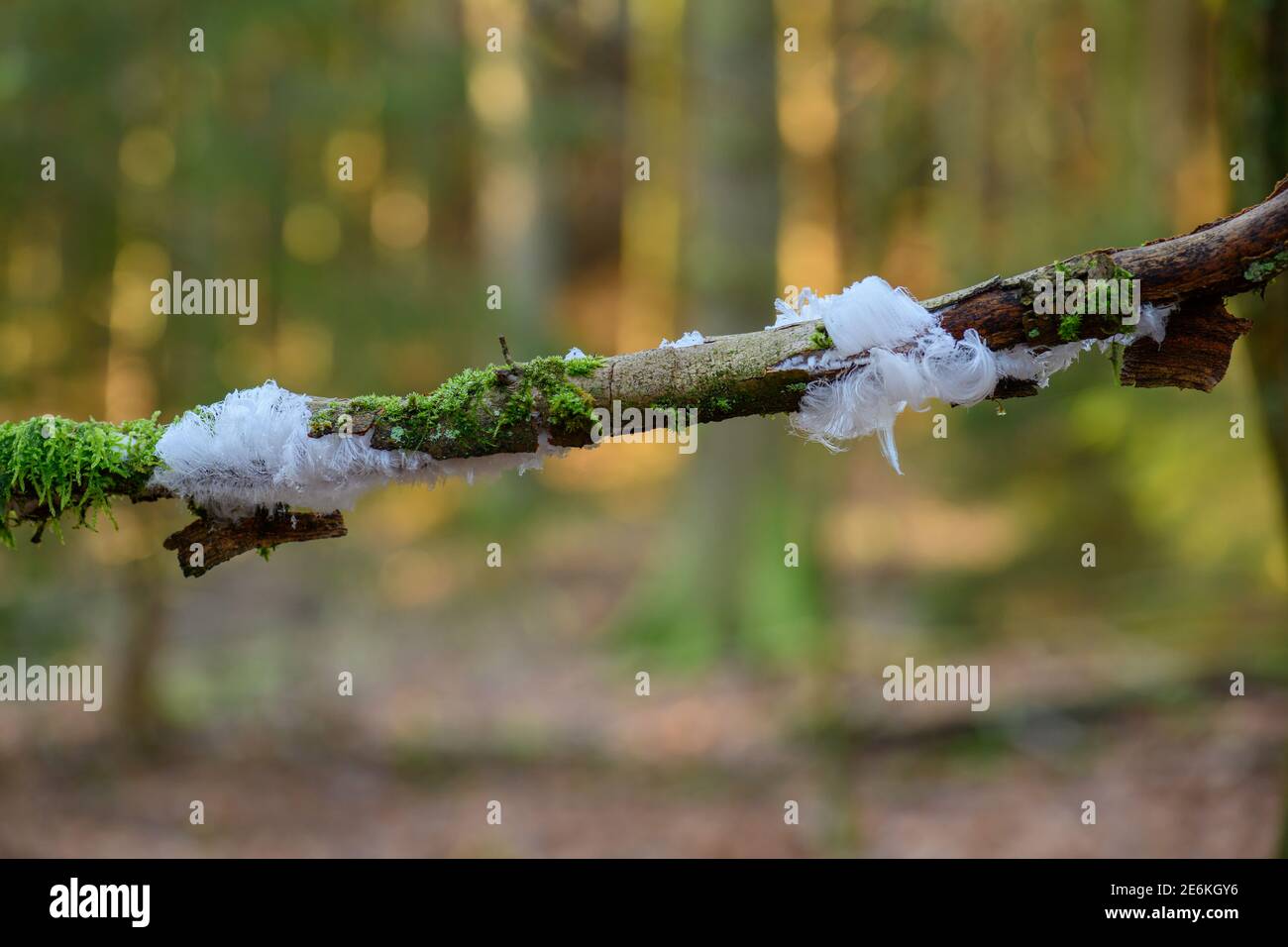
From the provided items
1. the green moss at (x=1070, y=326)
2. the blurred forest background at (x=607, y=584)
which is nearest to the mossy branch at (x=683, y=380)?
the green moss at (x=1070, y=326)

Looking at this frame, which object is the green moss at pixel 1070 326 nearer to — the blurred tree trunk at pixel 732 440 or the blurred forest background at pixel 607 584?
the blurred forest background at pixel 607 584

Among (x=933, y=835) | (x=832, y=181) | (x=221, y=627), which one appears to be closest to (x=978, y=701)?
(x=933, y=835)

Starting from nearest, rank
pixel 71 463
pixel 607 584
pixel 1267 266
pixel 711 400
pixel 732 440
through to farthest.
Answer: pixel 1267 266 → pixel 711 400 → pixel 71 463 → pixel 732 440 → pixel 607 584

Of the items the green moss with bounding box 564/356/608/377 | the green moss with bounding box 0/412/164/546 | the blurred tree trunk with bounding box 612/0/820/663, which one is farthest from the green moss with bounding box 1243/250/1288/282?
the blurred tree trunk with bounding box 612/0/820/663

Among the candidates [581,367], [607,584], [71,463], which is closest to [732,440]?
[607,584]

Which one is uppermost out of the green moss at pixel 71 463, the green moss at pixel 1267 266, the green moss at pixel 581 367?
the green moss at pixel 1267 266

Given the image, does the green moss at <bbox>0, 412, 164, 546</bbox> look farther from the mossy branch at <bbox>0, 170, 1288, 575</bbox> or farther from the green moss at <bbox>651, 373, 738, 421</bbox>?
the green moss at <bbox>651, 373, 738, 421</bbox>

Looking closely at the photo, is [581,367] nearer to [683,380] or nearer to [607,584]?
[683,380]
